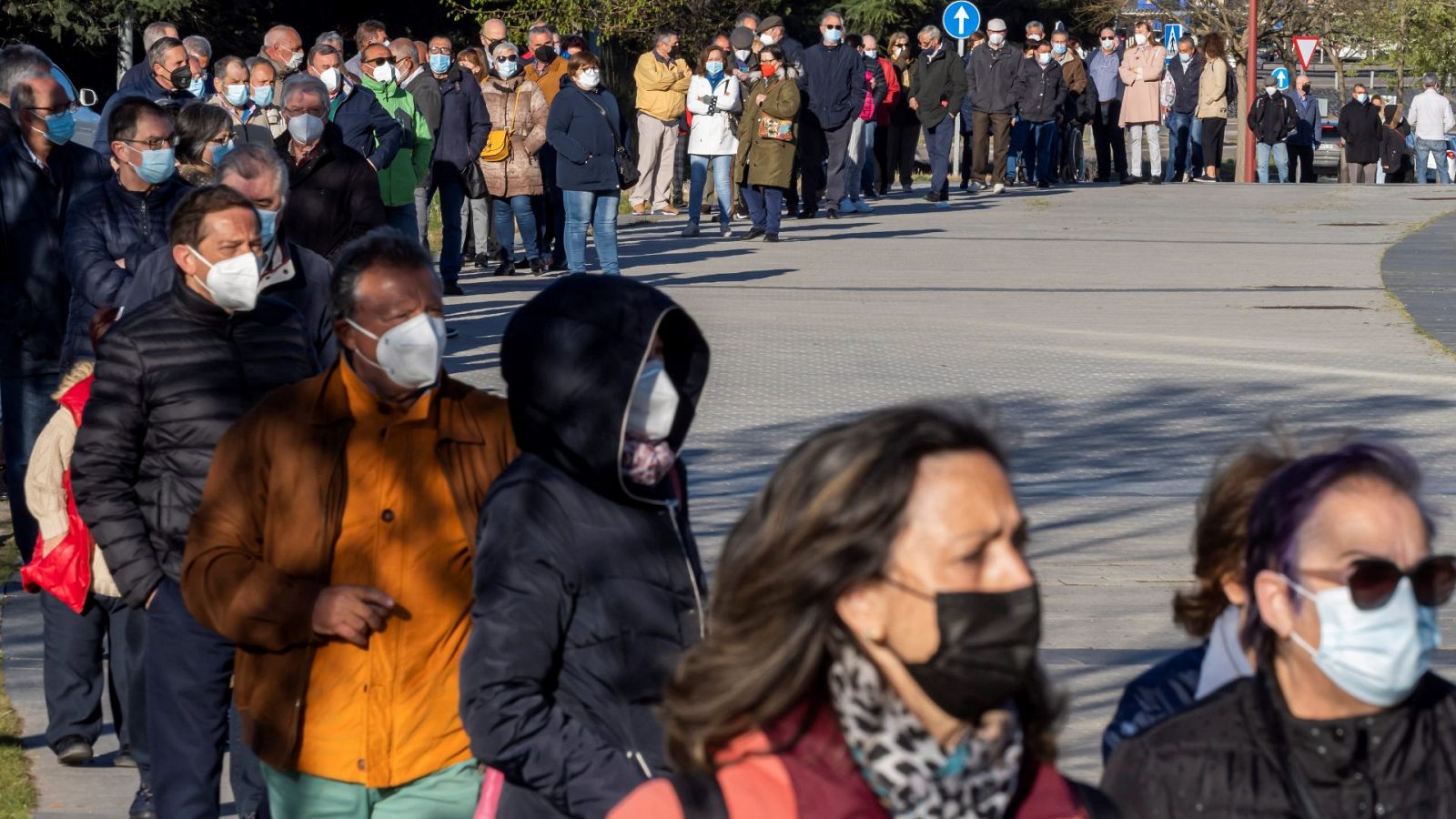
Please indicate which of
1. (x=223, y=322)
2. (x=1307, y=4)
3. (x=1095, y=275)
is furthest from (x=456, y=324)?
(x=1307, y=4)

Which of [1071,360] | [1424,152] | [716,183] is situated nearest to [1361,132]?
[1424,152]

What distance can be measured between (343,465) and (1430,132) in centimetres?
3259

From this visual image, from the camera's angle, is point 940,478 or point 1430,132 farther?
point 1430,132

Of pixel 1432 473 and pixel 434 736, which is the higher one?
pixel 434 736

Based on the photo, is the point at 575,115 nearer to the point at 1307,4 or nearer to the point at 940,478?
the point at 940,478

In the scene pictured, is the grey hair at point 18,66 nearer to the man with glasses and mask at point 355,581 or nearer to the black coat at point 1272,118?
the man with glasses and mask at point 355,581

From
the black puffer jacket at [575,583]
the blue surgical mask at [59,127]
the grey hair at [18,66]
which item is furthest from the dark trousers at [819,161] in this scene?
the black puffer jacket at [575,583]

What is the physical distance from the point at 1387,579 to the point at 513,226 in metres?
14.9

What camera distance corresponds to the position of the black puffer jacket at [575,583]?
3213 millimetres

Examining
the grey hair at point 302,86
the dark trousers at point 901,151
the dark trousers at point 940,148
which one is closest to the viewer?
the grey hair at point 302,86

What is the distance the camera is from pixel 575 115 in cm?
1602

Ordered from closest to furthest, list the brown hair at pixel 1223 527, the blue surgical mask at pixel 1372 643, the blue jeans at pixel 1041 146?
the blue surgical mask at pixel 1372 643 → the brown hair at pixel 1223 527 → the blue jeans at pixel 1041 146

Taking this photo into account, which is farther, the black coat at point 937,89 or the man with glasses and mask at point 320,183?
the black coat at point 937,89

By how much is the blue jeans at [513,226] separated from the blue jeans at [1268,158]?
18.0m
